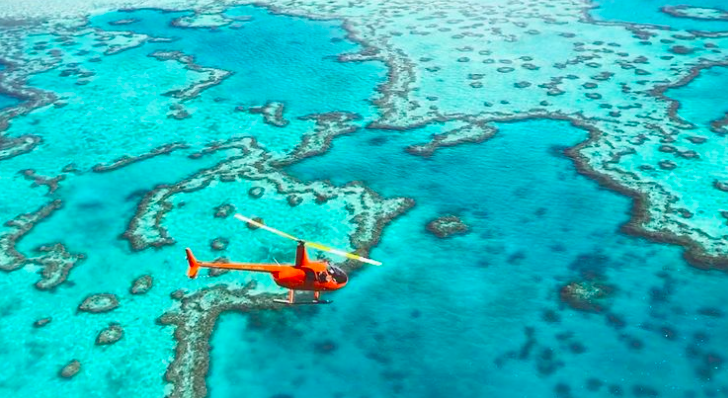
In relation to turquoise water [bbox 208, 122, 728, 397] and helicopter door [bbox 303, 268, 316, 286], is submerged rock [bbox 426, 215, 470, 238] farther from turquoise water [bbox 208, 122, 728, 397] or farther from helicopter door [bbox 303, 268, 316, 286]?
helicopter door [bbox 303, 268, 316, 286]

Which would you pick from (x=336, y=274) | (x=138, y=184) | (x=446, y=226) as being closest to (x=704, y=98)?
(x=446, y=226)

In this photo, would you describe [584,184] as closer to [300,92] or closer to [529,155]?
[529,155]

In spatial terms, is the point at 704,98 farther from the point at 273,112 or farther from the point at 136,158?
the point at 136,158

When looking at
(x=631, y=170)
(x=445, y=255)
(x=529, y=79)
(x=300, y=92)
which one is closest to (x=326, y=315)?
(x=445, y=255)

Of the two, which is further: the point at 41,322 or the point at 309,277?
the point at 41,322

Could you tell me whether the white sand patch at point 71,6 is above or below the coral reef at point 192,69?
above

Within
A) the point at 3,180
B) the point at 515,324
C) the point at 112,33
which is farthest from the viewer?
the point at 112,33

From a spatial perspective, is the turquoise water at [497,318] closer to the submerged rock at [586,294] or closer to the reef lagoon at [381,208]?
the reef lagoon at [381,208]

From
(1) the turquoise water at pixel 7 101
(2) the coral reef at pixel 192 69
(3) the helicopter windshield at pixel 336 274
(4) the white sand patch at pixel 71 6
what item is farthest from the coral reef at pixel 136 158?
(4) the white sand patch at pixel 71 6
